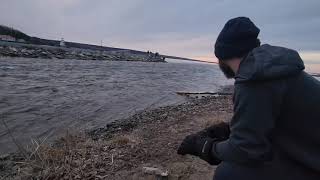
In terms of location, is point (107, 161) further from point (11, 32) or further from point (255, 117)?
point (11, 32)

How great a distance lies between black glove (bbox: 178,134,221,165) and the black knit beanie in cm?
63

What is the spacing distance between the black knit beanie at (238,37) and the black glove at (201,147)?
63 cm

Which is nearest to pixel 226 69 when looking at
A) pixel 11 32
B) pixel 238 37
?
pixel 238 37

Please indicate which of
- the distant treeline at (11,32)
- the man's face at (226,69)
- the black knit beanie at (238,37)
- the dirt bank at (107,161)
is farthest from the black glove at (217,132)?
the distant treeline at (11,32)

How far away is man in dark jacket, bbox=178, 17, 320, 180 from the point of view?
210cm

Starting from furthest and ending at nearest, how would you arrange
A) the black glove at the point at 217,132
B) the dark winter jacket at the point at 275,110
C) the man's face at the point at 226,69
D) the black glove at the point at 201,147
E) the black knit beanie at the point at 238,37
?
the black glove at the point at 217,132 → the black glove at the point at 201,147 → the man's face at the point at 226,69 → the black knit beanie at the point at 238,37 → the dark winter jacket at the point at 275,110

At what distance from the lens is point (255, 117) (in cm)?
211

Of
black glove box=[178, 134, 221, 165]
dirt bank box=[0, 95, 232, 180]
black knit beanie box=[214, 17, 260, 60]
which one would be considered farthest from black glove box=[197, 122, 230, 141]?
dirt bank box=[0, 95, 232, 180]

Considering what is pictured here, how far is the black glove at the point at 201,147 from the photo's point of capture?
2.60 meters

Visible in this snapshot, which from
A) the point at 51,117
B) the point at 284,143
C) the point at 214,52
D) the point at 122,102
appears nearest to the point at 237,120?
the point at 284,143

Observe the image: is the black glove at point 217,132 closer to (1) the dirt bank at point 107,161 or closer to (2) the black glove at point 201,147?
(2) the black glove at point 201,147

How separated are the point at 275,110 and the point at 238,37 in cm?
48

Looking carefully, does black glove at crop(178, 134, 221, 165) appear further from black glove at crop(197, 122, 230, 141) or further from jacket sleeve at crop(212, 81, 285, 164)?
jacket sleeve at crop(212, 81, 285, 164)

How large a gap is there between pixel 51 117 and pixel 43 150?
6977mm
